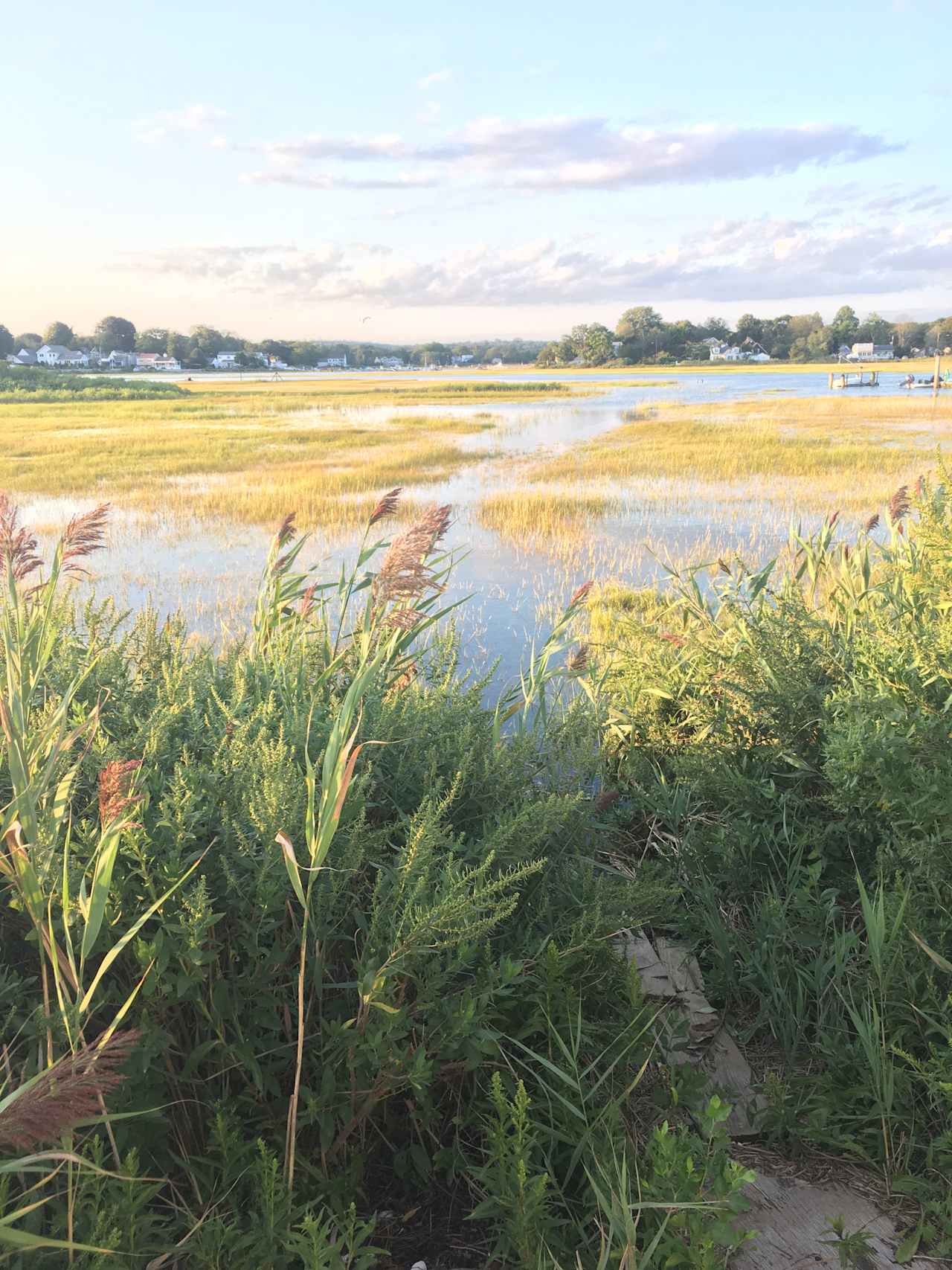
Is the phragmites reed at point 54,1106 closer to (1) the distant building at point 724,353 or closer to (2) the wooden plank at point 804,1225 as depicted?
(2) the wooden plank at point 804,1225

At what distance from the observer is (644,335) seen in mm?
112375

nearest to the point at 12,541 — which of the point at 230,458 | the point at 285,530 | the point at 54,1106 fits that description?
the point at 54,1106

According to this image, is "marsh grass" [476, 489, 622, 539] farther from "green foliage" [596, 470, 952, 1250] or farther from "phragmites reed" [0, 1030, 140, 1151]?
"phragmites reed" [0, 1030, 140, 1151]

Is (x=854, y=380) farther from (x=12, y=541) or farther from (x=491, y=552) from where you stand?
(x=12, y=541)

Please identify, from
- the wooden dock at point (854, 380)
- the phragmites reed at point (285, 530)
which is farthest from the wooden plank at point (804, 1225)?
the wooden dock at point (854, 380)

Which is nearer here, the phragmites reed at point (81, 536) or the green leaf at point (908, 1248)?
the green leaf at point (908, 1248)

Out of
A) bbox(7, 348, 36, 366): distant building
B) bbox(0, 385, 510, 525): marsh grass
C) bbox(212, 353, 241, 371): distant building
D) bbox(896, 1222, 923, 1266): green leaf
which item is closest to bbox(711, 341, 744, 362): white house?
bbox(212, 353, 241, 371): distant building

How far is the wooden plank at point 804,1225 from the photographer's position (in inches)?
72.0

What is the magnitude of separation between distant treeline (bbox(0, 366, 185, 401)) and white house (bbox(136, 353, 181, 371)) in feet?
99.4

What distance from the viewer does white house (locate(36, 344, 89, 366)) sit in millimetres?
89812

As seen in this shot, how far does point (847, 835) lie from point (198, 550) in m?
10.9

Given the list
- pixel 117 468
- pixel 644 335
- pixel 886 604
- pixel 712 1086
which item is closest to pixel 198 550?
pixel 117 468

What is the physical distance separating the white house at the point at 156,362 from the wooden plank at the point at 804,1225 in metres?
100.0

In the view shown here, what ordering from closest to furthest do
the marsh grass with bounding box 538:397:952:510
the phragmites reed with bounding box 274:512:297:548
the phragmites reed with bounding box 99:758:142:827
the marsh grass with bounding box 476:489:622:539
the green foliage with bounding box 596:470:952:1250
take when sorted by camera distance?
1. the phragmites reed with bounding box 99:758:142:827
2. the green foliage with bounding box 596:470:952:1250
3. the phragmites reed with bounding box 274:512:297:548
4. the marsh grass with bounding box 476:489:622:539
5. the marsh grass with bounding box 538:397:952:510
